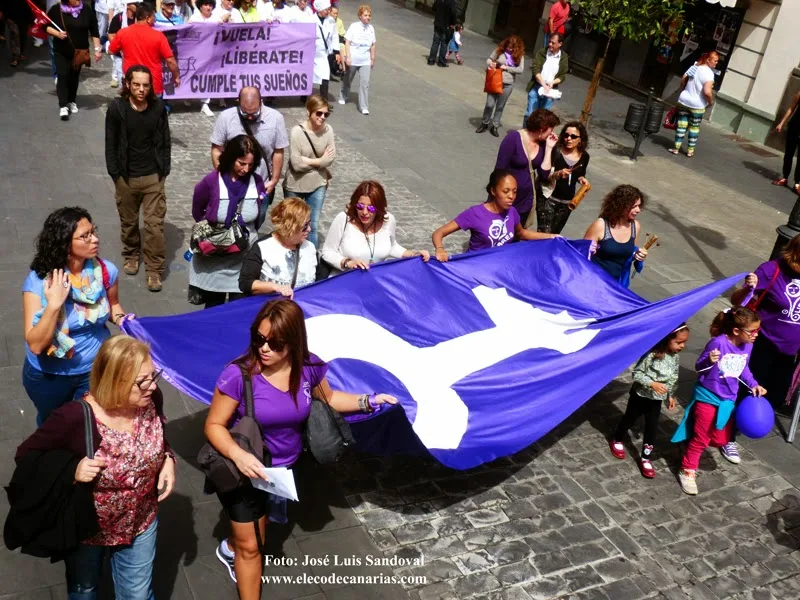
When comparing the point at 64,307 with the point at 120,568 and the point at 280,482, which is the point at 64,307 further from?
the point at 280,482

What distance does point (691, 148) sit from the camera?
53.2ft

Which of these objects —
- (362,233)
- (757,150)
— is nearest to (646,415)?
(362,233)

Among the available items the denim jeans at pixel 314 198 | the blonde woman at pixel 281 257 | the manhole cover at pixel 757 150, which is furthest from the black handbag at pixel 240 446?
the manhole cover at pixel 757 150

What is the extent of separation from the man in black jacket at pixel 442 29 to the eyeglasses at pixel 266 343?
1746 centimetres

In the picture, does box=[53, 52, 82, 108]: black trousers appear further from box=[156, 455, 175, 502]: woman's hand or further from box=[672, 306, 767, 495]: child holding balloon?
box=[672, 306, 767, 495]: child holding balloon

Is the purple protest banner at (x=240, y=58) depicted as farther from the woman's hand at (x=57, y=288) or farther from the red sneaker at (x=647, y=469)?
the red sneaker at (x=647, y=469)

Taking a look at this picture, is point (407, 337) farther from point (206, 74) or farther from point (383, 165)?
point (206, 74)

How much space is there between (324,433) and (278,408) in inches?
12.6

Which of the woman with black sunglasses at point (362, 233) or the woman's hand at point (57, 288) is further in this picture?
the woman with black sunglasses at point (362, 233)

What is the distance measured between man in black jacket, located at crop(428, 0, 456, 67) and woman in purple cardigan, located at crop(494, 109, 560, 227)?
12934 millimetres

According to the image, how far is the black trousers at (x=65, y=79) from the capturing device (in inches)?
488

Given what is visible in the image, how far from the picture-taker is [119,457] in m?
3.84

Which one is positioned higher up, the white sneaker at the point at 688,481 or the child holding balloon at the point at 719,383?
the child holding balloon at the point at 719,383

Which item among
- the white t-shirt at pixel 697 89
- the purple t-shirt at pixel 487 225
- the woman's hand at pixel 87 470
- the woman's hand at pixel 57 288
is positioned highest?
the white t-shirt at pixel 697 89
